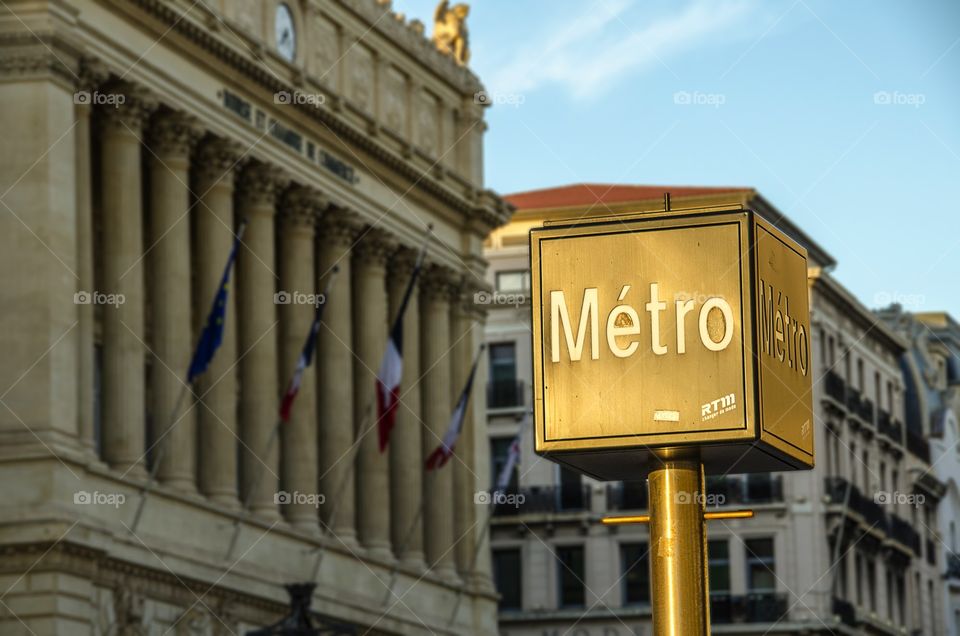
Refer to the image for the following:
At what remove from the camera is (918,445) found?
3935 inches

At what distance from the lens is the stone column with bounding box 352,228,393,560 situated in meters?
58.6

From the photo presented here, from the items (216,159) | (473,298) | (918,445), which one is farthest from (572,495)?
(216,159)

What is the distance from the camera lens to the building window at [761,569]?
82875mm

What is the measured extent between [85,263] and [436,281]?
2032 cm

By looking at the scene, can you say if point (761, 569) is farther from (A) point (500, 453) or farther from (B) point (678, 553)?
(B) point (678, 553)

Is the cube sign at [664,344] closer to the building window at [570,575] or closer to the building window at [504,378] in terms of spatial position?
the building window at [504,378]

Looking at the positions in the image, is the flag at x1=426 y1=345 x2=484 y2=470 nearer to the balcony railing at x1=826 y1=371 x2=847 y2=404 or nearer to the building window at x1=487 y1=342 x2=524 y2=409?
the building window at x1=487 y1=342 x2=524 y2=409

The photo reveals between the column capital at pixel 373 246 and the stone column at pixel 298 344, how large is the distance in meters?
2.68

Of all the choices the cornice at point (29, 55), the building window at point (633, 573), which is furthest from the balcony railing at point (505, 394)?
the cornice at point (29, 55)

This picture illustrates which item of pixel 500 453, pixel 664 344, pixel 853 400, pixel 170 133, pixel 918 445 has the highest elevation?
pixel 170 133

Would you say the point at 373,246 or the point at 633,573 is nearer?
the point at 373,246

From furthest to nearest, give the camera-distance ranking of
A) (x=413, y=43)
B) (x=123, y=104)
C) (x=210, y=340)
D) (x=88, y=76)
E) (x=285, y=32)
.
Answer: (x=413, y=43) < (x=285, y=32) < (x=123, y=104) < (x=210, y=340) < (x=88, y=76)

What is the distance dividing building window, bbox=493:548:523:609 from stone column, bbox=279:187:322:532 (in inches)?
1137

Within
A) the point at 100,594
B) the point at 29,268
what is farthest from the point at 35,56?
the point at 100,594
